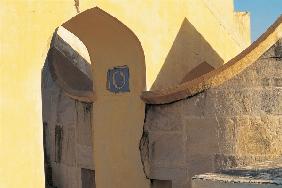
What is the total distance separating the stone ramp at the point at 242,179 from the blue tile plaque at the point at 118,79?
13.3 ft

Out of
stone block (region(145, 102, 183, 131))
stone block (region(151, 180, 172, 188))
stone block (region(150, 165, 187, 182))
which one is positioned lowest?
stone block (region(151, 180, 172, 188))

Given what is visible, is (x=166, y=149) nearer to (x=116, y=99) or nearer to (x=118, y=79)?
(x=116, y=99)

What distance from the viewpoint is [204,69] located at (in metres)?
7.59

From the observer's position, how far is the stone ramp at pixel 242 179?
2.01m

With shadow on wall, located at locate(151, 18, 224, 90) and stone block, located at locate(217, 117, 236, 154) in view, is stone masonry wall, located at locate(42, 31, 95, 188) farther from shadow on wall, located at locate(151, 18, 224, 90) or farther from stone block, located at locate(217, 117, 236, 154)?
stone block, located at locate(217, 117, 236, 154)

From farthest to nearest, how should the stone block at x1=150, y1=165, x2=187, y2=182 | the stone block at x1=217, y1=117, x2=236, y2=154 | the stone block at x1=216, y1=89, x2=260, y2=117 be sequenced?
the stone block at x1=150, y1=165, x2=187, y2=182, the stone block at x1=217, y1=117, x2=236, y2=154, the stone block at x1=216, y1=89, x2=260, y2=117

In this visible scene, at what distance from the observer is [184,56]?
6.96 meters

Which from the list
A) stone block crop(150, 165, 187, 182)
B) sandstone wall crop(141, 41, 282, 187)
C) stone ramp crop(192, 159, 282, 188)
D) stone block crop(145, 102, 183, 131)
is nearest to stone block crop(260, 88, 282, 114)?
sandstone wall crop(141, 41, 282, 187)

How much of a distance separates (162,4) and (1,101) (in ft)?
9.77

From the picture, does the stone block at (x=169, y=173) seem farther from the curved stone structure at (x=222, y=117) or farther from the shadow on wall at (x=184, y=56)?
the shadow on wall at (x=184, y=56)

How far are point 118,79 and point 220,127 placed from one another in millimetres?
1668

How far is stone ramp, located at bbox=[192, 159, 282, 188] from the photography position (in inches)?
79.1

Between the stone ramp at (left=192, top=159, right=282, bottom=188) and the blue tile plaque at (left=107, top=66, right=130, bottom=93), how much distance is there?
13.3 ft

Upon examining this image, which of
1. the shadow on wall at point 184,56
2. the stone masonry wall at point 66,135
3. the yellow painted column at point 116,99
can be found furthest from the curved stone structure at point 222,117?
the stone masonry wall at point 66,135
